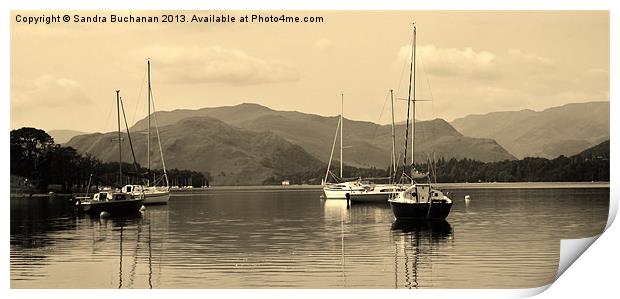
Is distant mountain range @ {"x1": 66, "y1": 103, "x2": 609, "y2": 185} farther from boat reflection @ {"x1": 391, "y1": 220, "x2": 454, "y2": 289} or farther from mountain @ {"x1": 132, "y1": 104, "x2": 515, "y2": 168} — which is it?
boat reflection @ {"x1": 391, "y1": 220, "x2": 454, "y2": 289}

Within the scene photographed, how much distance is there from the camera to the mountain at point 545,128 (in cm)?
2271

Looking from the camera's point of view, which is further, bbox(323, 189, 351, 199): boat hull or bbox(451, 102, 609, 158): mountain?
bbox(323, 189, 351, 199): boat hull

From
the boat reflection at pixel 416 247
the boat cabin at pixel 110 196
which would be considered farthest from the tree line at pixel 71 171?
the boat reflection at pixel 416 247

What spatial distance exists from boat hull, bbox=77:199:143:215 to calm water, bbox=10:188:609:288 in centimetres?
221

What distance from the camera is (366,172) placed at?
4375 centimetres

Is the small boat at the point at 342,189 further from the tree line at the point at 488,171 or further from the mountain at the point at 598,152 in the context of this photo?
the mountain at the point at 598,152

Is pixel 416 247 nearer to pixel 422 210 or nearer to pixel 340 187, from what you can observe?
pixel 422 210

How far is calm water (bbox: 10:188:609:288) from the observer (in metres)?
13.9

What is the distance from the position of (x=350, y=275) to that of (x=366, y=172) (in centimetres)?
2954

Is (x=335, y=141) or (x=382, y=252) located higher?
(x=335, y=141)

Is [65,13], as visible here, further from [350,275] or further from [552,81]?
[552,81]

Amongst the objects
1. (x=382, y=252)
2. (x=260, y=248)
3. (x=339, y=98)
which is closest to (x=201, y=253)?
(x=260, y=248)

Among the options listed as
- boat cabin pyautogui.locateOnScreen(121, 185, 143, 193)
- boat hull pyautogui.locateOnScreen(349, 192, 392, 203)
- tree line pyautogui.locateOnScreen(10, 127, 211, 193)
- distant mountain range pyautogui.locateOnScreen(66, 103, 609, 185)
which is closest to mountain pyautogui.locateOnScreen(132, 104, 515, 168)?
distant mountain range pyautogui.locateOnScreen(66, 103, 609, 185)

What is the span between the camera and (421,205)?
79.5 ft
